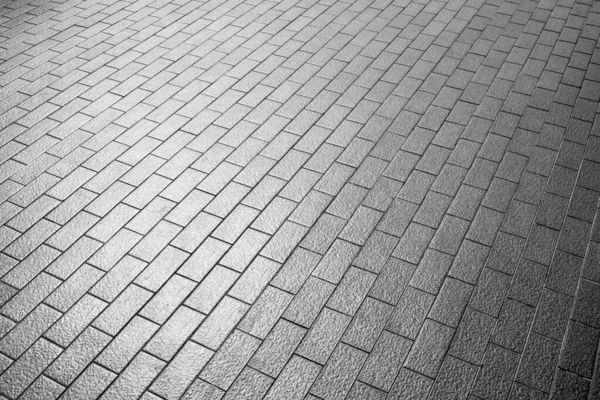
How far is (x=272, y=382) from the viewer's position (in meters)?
2.66

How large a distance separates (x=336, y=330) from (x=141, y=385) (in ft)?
3.27

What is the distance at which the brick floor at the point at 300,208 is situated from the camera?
2.75 meters

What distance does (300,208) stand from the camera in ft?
11.7

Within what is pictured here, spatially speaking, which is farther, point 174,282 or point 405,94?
point 405,94

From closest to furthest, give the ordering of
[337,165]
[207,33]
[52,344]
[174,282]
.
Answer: [52,344] → [174,282] → [337,165] → [207,33]

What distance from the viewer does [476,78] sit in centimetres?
470

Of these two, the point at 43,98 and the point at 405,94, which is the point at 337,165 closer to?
the point at 405,94

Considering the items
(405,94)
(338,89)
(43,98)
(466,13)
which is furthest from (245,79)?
(466,13)

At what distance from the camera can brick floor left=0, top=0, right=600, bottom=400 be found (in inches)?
108

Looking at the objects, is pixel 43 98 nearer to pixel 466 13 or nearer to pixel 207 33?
pixel 207 33

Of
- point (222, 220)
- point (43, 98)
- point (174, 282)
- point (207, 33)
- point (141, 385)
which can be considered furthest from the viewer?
point (207, 33)

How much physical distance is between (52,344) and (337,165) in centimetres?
208

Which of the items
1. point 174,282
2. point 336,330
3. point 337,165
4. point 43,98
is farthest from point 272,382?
point 43,98

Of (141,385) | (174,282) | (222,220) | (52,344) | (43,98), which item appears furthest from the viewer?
(43,98)
